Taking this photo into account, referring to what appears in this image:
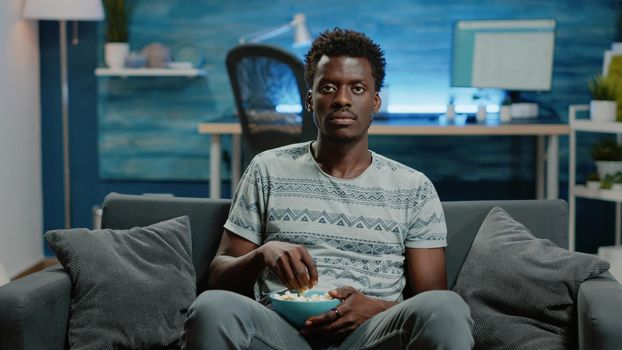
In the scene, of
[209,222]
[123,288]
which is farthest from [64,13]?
[123,288]

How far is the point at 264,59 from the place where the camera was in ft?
14.1

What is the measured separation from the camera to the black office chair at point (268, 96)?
14.0 feet

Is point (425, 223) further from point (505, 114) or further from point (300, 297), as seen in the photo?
point (505, 114)

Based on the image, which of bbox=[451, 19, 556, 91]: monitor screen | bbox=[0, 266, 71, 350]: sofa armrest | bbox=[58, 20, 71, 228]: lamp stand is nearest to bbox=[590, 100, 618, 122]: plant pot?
bbox=[451, 19, 556, 91]: monitor screen

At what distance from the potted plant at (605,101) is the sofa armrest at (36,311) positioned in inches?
112

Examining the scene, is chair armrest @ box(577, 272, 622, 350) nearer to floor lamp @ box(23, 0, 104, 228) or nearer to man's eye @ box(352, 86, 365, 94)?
man's eye @ box(352, 86, 365, 94)

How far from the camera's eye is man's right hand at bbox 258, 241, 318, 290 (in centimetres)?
224

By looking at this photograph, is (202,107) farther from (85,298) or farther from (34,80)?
(85,298)

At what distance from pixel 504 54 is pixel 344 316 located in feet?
9.95

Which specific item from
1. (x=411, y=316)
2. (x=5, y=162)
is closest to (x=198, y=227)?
(x=411, y=316)

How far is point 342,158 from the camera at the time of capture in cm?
258

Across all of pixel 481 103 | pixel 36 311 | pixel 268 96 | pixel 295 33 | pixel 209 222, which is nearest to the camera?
pixel 36 311

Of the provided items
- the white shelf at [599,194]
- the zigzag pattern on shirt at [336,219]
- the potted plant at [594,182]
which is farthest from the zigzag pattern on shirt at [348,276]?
the potted plant at [594,182]

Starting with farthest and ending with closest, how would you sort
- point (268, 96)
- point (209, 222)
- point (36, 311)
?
point (268, 96)
point (209, 222)
point (36, 311)
